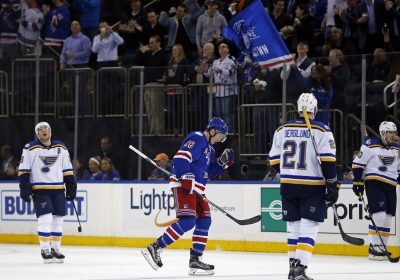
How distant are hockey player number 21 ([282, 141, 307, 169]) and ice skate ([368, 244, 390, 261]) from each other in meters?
3.36

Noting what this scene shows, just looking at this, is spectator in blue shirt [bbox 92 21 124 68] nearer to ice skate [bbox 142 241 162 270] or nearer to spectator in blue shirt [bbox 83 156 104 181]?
spectator in blue shirt [bbox 83 156 104 181]

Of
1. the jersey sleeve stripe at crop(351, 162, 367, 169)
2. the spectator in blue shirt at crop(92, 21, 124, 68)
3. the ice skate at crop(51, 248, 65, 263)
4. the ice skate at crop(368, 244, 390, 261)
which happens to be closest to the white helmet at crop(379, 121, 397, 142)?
the jersey sleeve stripe at crop(351, 162, 367, 169)

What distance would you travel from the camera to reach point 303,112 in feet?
33.6

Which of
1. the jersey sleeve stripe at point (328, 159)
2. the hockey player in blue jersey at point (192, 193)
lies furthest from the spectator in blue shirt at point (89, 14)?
the jersey sleeve stripe at point (328, 159)

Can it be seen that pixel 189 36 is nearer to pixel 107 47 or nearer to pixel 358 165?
pixel 107 47

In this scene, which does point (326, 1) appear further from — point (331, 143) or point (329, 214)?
point (331, 143)

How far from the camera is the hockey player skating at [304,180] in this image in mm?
10070

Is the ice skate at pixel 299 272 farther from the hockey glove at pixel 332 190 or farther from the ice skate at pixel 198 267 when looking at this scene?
the ice skate at pixel 198 267

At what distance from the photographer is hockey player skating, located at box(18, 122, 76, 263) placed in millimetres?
12938

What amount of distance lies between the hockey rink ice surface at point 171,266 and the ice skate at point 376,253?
104 millimetres

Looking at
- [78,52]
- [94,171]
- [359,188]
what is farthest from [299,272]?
[78,52]

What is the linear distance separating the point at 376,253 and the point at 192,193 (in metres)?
2.98

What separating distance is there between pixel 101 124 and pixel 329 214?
14.3 feet

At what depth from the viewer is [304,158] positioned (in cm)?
1020
